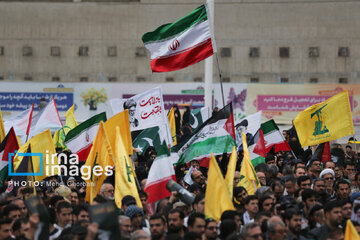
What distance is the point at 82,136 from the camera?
1414 cm

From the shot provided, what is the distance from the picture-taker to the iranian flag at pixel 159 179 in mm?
10672

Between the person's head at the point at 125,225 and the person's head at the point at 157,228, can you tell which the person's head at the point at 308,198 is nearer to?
the person's head at the point at 157,228

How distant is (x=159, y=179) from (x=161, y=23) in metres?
24.3

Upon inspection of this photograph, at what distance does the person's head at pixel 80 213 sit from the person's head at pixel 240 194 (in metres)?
2.19

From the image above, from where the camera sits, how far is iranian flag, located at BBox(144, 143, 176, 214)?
1067 centimetres

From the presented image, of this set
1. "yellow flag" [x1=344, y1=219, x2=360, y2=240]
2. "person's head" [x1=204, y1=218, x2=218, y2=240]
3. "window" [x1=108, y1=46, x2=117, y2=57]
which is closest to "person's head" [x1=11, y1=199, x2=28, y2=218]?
"person's head" [x1=204, y1=218, x2=218, y2=240]

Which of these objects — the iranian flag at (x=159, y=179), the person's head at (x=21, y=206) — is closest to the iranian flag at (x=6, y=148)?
the person's head at (x=21, y=206)

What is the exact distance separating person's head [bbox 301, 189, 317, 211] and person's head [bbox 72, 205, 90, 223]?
2662mm

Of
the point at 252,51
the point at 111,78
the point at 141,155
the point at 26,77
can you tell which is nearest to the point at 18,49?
the point at 26,77

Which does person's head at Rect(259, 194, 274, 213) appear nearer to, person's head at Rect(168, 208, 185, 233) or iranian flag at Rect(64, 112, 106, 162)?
person's head at Rect(168, 208, 185, 233)

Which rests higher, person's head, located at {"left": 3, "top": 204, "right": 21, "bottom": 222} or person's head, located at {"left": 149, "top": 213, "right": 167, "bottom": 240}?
person's head, located at {"left": 3, "top": 204, "right": 21, "bottom": 222}

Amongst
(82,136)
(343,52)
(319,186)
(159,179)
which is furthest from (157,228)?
(343,52)

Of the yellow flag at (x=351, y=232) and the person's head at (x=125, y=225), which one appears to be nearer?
the yellow flag at (x=351, y=232)

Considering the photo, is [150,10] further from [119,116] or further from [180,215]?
[180,215]
